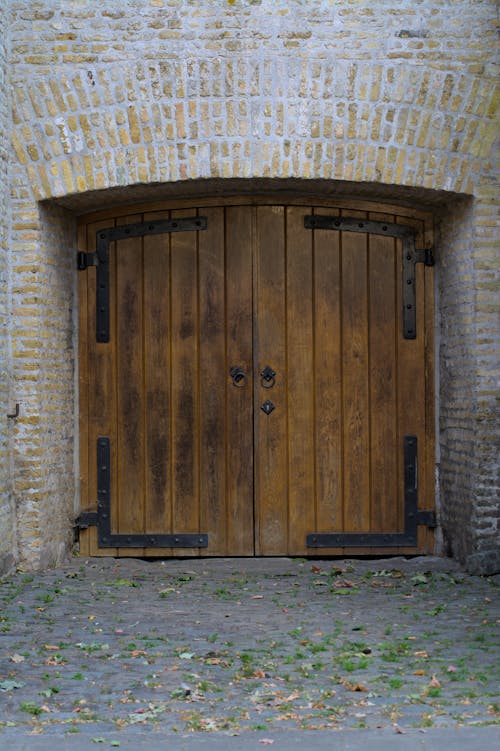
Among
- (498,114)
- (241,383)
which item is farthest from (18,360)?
(498,114)

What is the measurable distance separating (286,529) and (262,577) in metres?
0.64

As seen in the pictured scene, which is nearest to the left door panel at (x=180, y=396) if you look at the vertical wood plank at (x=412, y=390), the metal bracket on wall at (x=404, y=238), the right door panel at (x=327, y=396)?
the right door panel at (x=327, y=396)

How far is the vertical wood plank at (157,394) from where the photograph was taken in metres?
7.89

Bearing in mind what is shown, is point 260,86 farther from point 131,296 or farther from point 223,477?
point 223,477

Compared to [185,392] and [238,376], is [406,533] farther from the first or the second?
[185,392]

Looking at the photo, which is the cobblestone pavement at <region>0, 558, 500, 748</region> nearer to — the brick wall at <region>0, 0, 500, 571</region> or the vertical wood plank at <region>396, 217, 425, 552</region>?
the vertical wood plank at <region>396, 217, 425, 552</region>

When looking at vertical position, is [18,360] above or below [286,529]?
above

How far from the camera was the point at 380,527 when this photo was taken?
787 centimetres

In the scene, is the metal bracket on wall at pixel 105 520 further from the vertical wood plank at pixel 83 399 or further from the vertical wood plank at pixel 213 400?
the vertical wood plank at pixel 213 400

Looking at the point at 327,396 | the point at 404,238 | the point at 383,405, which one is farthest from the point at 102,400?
the point at 404,238

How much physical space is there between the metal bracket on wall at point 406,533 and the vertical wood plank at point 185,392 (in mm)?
820

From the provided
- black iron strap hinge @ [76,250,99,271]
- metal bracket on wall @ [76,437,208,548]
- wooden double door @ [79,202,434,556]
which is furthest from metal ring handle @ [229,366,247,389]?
black iron strap hinge @ [76,250,99,271]

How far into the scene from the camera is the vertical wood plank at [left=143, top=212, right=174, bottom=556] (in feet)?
25.9

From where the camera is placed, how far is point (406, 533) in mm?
7863
